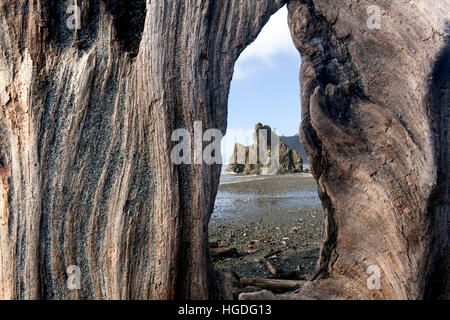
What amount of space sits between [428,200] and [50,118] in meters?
3.39

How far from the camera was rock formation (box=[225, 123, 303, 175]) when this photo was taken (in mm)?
35031

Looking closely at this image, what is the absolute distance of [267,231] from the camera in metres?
8.83

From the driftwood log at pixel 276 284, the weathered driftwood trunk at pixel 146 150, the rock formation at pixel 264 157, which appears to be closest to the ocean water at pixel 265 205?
the driftwood log at pixel 276 284

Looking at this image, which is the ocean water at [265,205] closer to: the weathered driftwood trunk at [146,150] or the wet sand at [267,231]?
the wet sand at [267,231]

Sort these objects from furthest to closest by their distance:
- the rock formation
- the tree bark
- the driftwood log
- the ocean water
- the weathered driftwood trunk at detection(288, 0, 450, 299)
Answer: the rock formation → the ocean water → the driftwood log → the weathered driftwood trunk at detection(288, 0, 450, 299) → the tree bark

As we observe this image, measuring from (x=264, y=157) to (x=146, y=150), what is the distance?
34.8 m

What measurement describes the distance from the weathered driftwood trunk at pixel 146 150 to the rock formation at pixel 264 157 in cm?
3025

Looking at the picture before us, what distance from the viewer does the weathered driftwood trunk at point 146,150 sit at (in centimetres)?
316

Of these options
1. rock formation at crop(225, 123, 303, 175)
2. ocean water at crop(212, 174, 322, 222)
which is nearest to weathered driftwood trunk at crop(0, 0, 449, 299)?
ocean water at crop(212, 174, 322, 222)

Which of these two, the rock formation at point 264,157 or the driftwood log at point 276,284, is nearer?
the driftwood log at point 276,284

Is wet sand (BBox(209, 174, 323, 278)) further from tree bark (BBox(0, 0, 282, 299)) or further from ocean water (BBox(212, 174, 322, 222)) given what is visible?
tree bark (BBox(0, 0, 282, 299))

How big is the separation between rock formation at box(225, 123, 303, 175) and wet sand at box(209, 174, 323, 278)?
19082 mm

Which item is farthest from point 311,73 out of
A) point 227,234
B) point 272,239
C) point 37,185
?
point 227,234

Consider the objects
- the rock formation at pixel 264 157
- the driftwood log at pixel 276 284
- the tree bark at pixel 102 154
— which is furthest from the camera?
the rock formation at pixel 264 157
